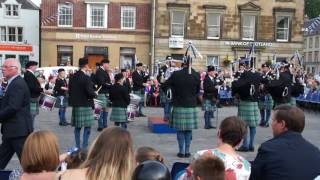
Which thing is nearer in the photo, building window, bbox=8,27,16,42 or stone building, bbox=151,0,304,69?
stone building, bbox=151,0,304,69

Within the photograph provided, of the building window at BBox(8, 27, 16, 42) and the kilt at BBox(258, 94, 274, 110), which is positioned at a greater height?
the building window at BBox(8, 27, 16, 42)

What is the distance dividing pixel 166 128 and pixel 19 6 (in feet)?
104

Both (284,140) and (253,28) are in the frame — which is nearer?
(284,140)

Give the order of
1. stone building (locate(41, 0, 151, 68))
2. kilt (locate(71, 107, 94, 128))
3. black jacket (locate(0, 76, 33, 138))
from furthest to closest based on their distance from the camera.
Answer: stone building (locate(41, 0, 151, 68)) < kilt (locate(71, 107, 94, 128)) < black jacket (locate(0, 76, 33, 138))

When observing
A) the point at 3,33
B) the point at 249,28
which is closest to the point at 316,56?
the point at 249,28

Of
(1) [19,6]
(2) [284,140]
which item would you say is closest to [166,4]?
(1) [19,6]

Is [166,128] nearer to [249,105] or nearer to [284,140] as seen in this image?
[249,105]

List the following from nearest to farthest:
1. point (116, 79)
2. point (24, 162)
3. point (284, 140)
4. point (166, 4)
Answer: point (24, 162), point (284, 140), point (116, 79), point (166, 4)

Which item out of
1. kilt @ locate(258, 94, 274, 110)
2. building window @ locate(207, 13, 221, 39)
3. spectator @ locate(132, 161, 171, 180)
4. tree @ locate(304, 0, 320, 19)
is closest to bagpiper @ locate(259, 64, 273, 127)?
kilt @ locate(258, 94, 274, 110)

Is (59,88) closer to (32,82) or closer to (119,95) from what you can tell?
(119,95)

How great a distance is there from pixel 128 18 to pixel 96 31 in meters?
2.36

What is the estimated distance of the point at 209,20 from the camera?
36.6 meters

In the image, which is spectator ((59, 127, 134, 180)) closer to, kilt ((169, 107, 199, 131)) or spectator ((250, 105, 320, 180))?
spectator ((250, 105, 320, 180))

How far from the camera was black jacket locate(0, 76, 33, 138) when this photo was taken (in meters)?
6.39
